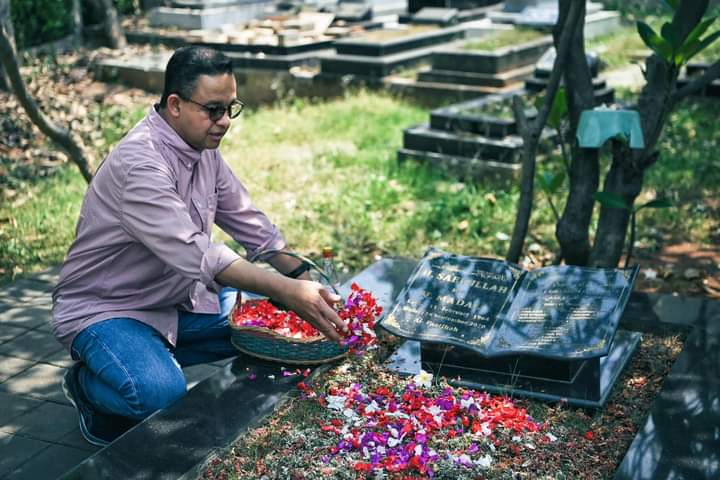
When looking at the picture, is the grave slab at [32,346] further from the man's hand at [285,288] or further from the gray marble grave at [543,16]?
the gray marble grave at [543,16]

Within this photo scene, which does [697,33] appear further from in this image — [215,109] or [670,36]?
[215,109]

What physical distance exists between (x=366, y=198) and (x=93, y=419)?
142 inches

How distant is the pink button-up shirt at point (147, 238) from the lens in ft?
10.0

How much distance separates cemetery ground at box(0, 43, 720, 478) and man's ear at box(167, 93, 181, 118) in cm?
114

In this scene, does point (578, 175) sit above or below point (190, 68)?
below

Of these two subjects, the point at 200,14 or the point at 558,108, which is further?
the point at 200,14

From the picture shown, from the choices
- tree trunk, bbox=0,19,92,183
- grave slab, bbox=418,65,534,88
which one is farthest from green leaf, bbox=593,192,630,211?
grave slab, bbox=418,65,534,88

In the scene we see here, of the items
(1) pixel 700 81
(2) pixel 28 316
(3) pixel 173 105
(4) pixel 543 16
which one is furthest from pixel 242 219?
(4) pixel 543 16

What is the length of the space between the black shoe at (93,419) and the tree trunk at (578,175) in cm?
249

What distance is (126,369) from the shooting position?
3154 millimetres

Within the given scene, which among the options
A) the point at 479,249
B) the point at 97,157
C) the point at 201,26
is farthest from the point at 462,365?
the point at 201,26

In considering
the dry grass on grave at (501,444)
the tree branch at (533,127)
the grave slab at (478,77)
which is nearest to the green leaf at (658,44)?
the tree branch at (533,127)

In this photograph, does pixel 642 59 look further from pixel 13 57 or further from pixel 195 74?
pixel 195 74

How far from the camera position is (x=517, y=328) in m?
3.42
